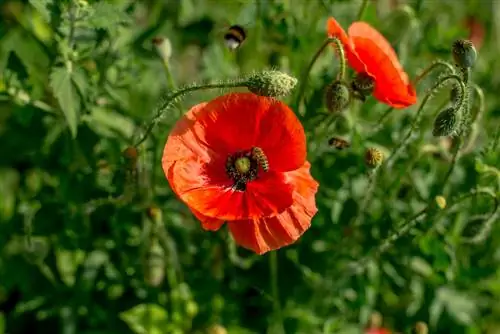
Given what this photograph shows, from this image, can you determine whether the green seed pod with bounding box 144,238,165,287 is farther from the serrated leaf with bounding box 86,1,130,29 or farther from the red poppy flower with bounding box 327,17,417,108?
the red poppy flower with bounding box 327,17,417,108

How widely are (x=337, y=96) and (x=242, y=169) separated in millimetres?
325

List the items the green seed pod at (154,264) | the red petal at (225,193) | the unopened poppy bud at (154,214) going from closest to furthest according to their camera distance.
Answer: the red petal at (225,193) → the unopened poppy bud at (154,214) → the green seed pod at (154,264)

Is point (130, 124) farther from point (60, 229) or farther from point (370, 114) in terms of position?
point (370, 114)

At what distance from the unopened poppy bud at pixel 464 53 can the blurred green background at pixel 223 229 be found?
393mm

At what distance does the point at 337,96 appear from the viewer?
7.07ft

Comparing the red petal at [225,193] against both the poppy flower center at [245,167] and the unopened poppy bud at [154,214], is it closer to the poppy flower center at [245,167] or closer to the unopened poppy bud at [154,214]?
the poppy flower center at [245,167]

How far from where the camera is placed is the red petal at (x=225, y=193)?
2047mm

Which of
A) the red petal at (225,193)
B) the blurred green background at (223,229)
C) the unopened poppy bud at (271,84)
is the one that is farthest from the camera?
the blurred green background at (223,229)

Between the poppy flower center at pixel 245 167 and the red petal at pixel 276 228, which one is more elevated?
the poppy flower center at pixel 245 167

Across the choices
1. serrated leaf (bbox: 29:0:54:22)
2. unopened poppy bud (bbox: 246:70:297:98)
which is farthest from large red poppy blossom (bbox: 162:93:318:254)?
serrated leaf (bbox: 29:0:54:22)

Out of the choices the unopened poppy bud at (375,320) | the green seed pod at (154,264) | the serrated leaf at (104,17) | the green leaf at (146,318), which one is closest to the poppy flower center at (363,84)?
the serrated leaf at (104,17)

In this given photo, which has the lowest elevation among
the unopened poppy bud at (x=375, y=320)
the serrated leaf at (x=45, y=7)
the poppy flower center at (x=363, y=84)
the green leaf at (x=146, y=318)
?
the unopened poppy bud at (x=375, y=320)

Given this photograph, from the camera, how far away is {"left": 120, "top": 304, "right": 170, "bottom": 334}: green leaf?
8.68ft

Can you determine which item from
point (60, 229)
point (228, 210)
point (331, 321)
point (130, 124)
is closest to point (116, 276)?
point (60, 229)
